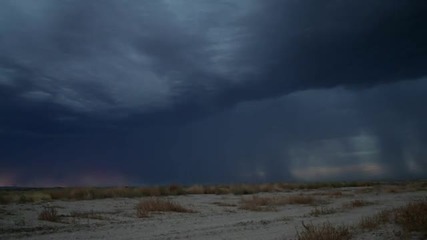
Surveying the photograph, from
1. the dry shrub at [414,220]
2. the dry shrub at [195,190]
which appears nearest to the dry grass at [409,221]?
the dry shrub at [414,220]

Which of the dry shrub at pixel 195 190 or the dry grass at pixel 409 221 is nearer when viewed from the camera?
the dry grass at pixel 409 221

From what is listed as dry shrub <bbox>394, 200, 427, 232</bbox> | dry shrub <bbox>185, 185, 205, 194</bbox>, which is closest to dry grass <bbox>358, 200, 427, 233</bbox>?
dry shrub <bbox>394, 200, 427, 232</bbox>

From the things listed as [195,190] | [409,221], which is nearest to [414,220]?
[409,221]

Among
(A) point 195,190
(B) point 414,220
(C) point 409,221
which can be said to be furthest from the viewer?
(A) point 195,190

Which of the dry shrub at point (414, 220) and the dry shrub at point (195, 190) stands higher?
the dry shrub at point (195, 190)

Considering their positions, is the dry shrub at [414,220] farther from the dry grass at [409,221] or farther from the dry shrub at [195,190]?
the dry shrub at [195,190]

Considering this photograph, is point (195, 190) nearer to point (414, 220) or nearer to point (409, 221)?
point (409, 221)

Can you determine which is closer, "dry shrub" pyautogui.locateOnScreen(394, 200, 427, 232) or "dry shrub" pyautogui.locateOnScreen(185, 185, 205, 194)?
"dry shrub" pyautogui.locateOnScreen(394, 200, 427, 232)

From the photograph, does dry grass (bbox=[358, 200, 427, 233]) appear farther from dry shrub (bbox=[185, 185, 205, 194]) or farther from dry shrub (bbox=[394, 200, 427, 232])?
dry shrub (bbox=[185, 185, 205, 194])

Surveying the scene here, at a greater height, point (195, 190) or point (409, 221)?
point (195, 190)

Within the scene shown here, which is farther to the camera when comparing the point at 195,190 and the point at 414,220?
the point at 195,190

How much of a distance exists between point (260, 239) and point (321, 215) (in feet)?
37.7

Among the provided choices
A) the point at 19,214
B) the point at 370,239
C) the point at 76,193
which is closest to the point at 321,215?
the point at 370,239

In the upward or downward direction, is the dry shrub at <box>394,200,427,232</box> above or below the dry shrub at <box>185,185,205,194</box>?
below
